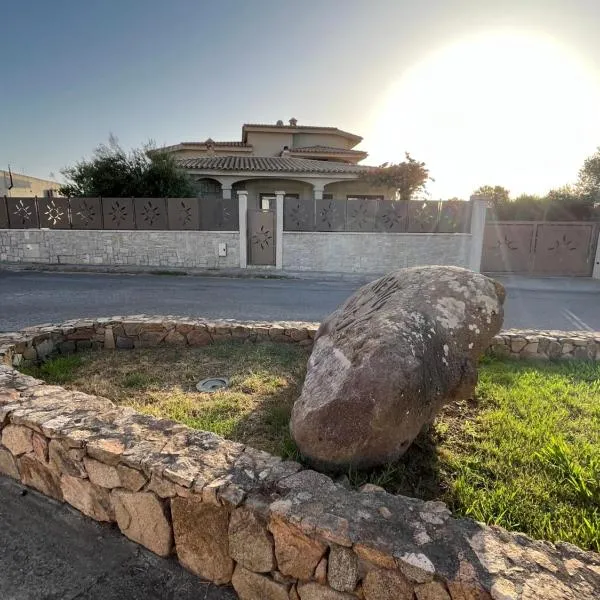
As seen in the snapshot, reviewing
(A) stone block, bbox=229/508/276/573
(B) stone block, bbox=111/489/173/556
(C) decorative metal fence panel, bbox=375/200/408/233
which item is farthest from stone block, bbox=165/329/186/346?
(C) decorative metal fence panel, bbox=375/200/408/233

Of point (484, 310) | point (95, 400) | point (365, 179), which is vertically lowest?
point (95, 400)

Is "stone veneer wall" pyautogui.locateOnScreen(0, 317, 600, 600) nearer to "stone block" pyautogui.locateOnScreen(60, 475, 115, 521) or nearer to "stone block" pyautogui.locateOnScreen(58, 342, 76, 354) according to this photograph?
"stone block" pyautogui.locateOnScreen(60, 475, 115, 521)

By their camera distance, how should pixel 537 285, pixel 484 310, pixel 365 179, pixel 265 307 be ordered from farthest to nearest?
pixel 365 179 → pixel 537 285 → pixel 265 307 → pixel 484 310

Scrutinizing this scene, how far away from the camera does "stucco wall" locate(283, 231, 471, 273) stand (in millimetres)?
12492

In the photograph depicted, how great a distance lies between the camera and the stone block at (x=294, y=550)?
5.22 feet

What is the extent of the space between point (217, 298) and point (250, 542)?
6.95m

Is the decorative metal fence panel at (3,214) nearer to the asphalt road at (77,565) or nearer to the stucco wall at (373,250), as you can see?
the stucco wall at (373,250)

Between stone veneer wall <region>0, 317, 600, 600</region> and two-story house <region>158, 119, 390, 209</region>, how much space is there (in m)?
12.6

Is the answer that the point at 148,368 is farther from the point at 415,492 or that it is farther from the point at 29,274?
the point at 29,274

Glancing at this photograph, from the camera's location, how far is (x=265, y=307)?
7.61 m

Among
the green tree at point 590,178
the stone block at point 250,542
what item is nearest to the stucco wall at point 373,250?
the green tree at point 590,178

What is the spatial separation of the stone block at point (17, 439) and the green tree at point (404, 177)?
16.0 metres

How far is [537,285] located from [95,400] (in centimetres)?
1150

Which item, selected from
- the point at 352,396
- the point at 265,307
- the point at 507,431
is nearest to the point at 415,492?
the point at 352,396
